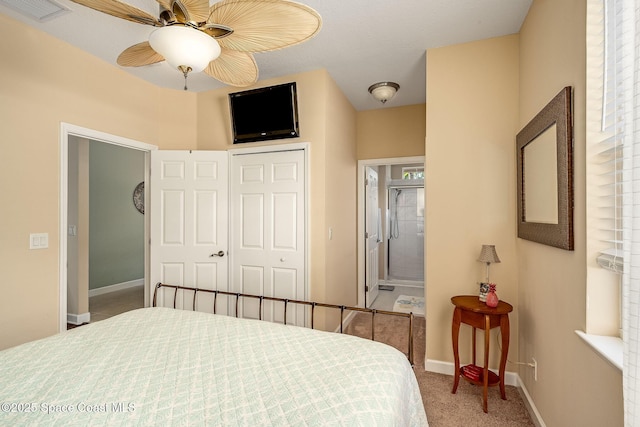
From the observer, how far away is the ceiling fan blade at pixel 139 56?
155 cm

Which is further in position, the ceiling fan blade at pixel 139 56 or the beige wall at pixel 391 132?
the beige wall at pixel 391 132

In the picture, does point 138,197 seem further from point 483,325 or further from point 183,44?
point 483,325

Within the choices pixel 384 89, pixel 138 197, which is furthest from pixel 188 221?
pixel 138 197

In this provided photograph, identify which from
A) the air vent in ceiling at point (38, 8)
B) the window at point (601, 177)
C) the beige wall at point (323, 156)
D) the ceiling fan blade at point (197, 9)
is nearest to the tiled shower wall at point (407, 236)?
the beige wall at point (323, 156)

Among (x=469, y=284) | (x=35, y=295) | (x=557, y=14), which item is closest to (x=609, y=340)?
(x=469, y=284)

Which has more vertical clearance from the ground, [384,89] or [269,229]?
[384,89]

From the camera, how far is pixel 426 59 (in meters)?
2.56

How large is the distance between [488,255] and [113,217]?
555 cm

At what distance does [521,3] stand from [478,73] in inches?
19.8

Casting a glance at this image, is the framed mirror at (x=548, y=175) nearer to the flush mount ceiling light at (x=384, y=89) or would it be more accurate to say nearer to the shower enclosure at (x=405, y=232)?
the flush mount ceiling light at (x=384, y=89)

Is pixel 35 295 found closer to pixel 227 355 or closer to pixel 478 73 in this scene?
pixel 227 355

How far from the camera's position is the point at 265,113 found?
2.88m

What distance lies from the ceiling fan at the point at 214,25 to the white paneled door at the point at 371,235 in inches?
114

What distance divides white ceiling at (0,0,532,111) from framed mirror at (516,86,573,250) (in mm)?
862
